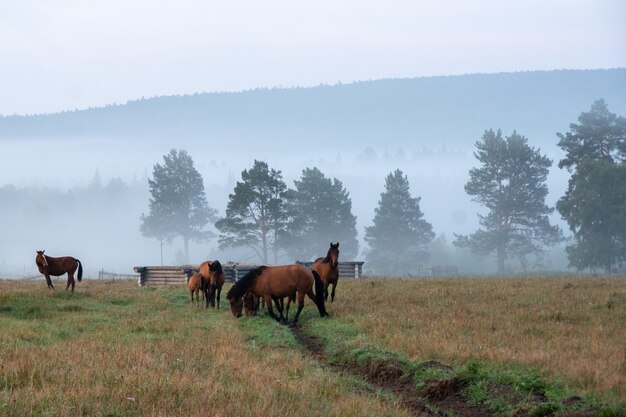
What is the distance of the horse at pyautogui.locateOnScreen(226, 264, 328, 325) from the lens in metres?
20.9

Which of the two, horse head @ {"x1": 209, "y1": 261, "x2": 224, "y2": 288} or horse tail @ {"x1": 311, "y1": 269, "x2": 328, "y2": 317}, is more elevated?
horse head @ {"x1": 209, "y1": 261, "x2": 224, "y2": 288}

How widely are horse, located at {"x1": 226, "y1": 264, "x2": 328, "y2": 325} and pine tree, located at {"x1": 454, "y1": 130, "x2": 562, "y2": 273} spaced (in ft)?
181

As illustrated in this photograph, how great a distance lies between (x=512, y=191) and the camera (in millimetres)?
72812

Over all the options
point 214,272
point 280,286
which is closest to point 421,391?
point 280,286

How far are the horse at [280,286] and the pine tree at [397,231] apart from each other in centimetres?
5947

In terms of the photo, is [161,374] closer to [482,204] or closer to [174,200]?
[482,204]

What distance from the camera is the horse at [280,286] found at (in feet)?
68.5

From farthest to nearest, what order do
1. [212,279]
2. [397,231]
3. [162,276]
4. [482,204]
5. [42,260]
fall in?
1. [397,231]
2. [482,204]
3. [162,276]
4. [42,260]
5. [212,279]

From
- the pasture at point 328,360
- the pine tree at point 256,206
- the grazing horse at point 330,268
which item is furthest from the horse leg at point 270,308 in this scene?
the pine tree at point 256,206

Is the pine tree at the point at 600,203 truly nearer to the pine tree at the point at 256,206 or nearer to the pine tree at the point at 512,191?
the pine tree at the point at 512,191

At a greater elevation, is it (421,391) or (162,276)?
(162,276)

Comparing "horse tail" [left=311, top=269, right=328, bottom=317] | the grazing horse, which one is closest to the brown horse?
the grazing horse

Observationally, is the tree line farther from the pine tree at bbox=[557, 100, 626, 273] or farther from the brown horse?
the brown horse

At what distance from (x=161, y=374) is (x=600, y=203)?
5335cm
